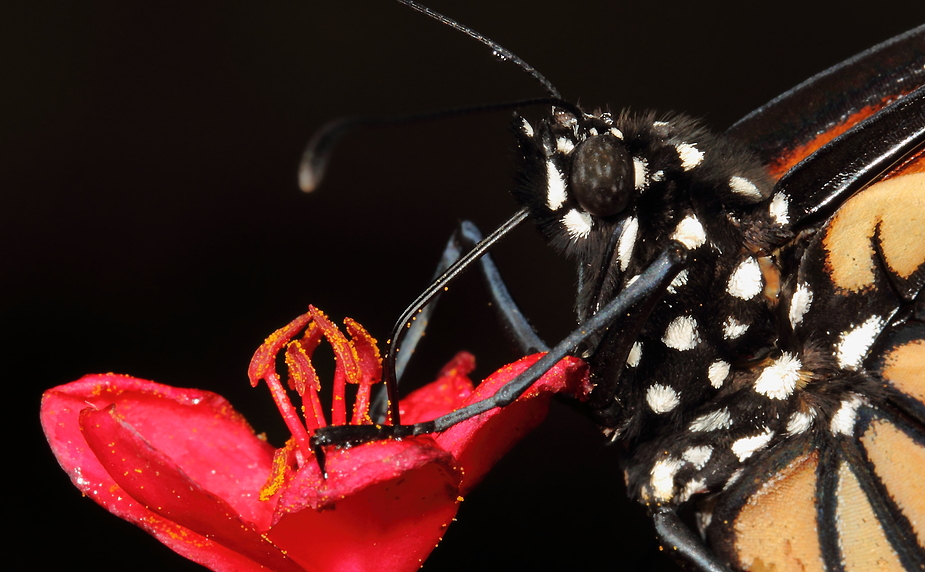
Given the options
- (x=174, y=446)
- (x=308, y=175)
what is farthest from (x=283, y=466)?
(x=308, y=175)

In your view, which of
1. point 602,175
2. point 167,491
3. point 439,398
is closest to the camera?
point 167,491

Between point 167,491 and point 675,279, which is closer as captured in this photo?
point 167,491

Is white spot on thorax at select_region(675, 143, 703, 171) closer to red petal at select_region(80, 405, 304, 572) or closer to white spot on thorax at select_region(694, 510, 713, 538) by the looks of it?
white spot on thorax at select_region(694, 510, 713, 538)

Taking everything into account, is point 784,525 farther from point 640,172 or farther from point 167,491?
point 167,491

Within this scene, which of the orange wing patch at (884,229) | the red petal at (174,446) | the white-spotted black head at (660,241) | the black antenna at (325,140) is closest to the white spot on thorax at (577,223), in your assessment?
the white-spotted black head at (660,241)

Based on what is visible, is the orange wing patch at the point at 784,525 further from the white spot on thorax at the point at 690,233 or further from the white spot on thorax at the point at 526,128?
the white spot on thorax at the point at 526,128

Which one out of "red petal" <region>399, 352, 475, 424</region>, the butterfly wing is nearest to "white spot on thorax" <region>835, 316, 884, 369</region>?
the butterfly wing

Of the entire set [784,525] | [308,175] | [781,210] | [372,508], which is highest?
[308,175]
